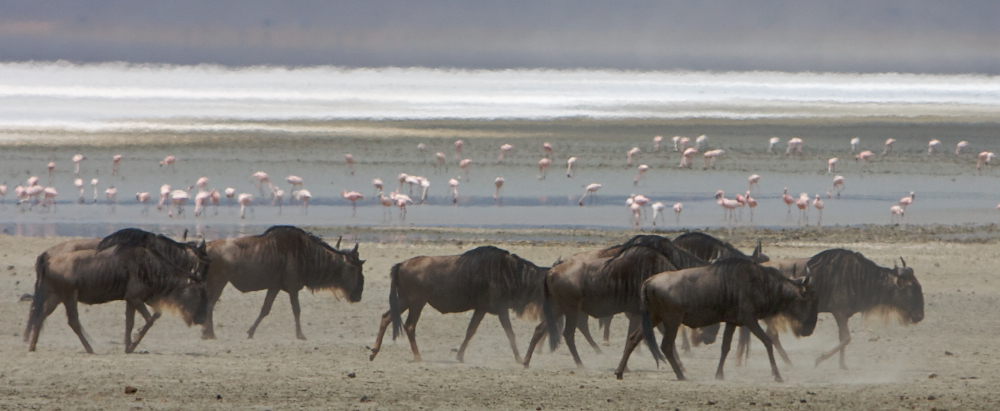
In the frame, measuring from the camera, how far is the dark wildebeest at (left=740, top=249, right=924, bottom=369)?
29.9 feet

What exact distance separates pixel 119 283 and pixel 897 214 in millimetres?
14399

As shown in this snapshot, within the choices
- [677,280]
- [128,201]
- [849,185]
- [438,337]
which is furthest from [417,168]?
[677,280]

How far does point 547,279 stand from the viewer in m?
8.53

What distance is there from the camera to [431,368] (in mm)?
8078

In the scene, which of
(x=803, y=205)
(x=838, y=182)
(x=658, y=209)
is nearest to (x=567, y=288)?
(x=658, y=209)

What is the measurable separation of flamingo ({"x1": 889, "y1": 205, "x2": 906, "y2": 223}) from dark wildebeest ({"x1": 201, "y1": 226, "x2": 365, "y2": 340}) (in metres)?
11.5

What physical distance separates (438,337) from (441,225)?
28.0 feet

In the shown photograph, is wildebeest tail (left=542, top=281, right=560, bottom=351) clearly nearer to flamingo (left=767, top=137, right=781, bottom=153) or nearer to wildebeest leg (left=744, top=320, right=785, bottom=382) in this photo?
wildebeest leg (left=744, top=320, right=785, bottom=382)

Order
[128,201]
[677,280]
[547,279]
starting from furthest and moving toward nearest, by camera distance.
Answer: [128,201] < [547,279] < [677,280]

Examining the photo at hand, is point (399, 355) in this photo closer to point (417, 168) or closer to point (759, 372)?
point (759, 372)

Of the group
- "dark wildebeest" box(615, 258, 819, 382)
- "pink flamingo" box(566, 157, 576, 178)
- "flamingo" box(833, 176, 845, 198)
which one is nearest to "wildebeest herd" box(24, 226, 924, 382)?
"dark wildebeest" box(615, 258, 819, 382)

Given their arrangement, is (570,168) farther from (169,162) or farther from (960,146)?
(960,146)

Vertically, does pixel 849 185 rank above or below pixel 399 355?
above

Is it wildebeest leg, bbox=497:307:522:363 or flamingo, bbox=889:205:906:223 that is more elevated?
flamingo, bbox=889:205:906:223
